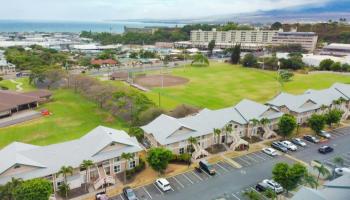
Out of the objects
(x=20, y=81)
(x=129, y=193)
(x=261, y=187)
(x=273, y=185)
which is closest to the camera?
(x=129, y=193)

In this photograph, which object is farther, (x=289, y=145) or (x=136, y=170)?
(x=289, y=145)

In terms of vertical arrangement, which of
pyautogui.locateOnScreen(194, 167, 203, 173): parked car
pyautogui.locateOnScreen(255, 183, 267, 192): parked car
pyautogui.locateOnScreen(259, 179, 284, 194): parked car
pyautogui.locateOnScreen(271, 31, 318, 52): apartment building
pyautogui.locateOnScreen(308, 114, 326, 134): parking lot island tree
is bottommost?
pyautogui.locateOnScreen(194, 167, 203, 173): parked car

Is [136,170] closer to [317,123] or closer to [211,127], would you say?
[211,127]

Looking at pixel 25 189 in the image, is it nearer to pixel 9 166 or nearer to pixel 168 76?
pixel 9 166

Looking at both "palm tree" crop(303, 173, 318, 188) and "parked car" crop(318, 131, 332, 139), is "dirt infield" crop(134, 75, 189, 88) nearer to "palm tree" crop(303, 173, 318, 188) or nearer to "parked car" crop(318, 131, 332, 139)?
"parked car" crop(318, 131, 332, 139)

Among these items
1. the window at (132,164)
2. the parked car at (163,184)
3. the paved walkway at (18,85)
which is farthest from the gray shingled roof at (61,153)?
the paved walkway at (18,85)

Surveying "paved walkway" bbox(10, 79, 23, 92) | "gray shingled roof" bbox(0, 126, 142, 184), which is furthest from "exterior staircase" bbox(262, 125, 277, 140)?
"paved walkway" bbox(10, 79, 23, 92)

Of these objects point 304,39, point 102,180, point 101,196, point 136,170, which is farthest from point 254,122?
point 304,39

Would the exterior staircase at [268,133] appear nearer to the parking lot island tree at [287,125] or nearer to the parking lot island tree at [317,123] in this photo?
the parking lot island tree at [287,125]
